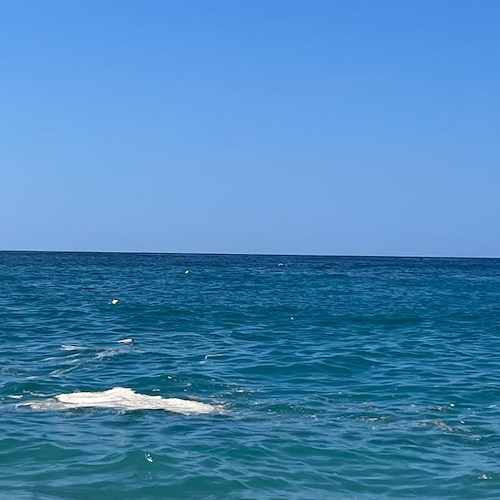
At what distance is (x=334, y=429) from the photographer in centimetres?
1430

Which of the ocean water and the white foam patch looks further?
the white foam patch

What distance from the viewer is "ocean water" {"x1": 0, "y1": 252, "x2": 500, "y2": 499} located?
451 inches

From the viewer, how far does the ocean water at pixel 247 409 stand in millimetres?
11461

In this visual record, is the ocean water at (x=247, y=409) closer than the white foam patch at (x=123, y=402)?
Yes

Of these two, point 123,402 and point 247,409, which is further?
point 123,402

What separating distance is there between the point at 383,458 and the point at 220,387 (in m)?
6.30

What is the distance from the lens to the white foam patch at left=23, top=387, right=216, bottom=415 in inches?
620

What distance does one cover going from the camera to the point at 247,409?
15875 millimetres

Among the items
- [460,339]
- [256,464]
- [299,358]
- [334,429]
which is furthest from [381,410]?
[460,339]

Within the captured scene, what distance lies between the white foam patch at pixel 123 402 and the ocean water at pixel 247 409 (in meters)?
0.06

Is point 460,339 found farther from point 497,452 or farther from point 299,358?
point 497,452

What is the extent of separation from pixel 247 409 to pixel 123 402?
2.58 metres

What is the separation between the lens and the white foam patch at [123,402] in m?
15.8

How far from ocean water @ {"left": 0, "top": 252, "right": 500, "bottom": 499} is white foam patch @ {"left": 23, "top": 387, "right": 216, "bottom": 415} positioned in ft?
0.19
